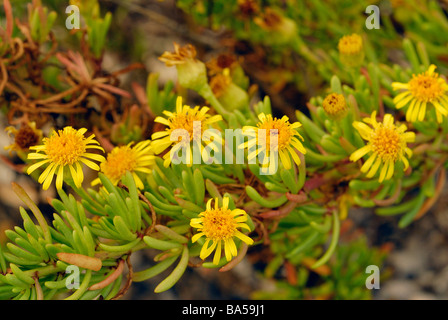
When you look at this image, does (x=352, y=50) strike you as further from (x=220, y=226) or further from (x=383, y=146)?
(x=220, y=226)

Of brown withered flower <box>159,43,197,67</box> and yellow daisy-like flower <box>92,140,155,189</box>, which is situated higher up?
brown withered flower <box>159,43,197,67</box>

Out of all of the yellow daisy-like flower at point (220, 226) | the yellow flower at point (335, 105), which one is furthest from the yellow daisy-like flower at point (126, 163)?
the yellow flower at point (335, 105)

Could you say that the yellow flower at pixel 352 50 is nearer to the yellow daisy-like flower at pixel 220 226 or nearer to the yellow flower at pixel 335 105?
the yellow flower at pixel 335 105

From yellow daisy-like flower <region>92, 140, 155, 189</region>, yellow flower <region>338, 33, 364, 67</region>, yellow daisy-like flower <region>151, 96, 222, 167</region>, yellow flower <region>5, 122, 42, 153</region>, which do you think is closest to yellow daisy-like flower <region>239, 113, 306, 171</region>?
yellow daisy-like flower <region>151, 96, 222, 167</region>

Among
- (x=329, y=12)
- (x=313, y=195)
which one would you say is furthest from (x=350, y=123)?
(x=329, y=12)

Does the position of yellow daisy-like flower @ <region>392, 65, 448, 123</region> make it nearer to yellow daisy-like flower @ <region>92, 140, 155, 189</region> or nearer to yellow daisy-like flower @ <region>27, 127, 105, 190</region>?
yellow daisy-like flower @ <region>92, 140, 155, 189</region>

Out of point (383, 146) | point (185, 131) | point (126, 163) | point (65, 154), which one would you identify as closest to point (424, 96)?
point (383, 146)

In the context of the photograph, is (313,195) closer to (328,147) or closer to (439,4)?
(328,147)
